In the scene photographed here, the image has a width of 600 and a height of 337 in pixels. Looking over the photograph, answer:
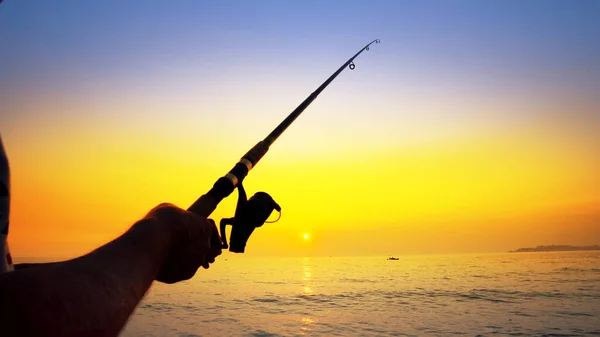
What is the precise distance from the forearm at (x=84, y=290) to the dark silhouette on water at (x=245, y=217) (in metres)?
1.39

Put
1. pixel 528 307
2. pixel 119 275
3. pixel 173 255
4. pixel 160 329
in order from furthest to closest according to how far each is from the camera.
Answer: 1. pixel 528 307
2. pixel 160 329
3. pixel 173 255
4. pixel 119 275

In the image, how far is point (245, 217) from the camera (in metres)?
2.70

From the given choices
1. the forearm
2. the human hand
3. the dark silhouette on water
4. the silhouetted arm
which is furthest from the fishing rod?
the forearm

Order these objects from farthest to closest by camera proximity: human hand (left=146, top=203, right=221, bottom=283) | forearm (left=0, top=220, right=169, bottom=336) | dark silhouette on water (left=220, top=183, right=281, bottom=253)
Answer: dark silhouette on water (left=220, top=183, right=281, bottom=253)
human hand (left=146, top=203, right=221, bottom=283)
forearm (left=0, top=220, right=169, bottom=336)

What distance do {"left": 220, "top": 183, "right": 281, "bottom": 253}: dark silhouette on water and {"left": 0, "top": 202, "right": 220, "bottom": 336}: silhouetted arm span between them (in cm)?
120

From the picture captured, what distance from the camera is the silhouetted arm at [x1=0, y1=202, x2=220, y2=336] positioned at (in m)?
0.84

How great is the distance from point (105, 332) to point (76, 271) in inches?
6.4

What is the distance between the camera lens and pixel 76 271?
1.01m

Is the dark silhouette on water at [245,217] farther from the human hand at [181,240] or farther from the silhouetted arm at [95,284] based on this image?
the silhouetted arm at [95,284]

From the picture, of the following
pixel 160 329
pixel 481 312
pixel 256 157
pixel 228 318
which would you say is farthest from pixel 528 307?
pixel 256 157

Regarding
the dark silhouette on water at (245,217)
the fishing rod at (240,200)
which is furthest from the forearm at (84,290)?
the dark silhouette on water at (245,217)

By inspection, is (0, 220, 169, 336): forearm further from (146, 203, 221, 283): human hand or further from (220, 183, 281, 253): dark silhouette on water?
(220, 183, 281, 253): dark silhouette on water

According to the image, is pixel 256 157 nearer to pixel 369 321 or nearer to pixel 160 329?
pixel 160 329

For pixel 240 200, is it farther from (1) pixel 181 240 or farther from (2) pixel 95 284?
(2) pixel 95 284
